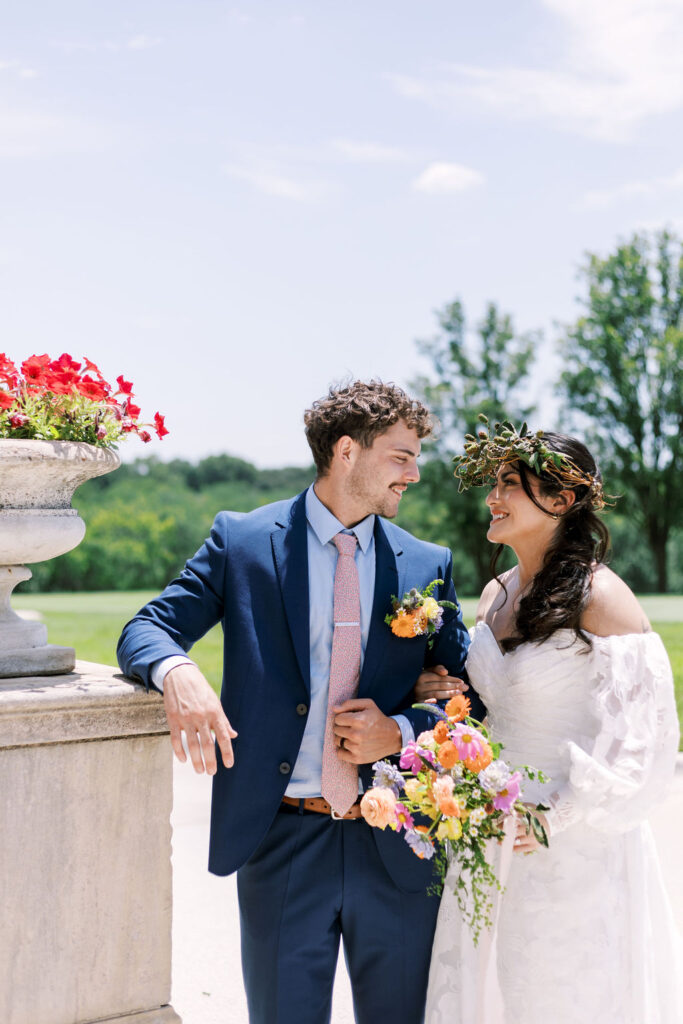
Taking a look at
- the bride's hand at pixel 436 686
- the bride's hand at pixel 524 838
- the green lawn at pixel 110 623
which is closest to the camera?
the bride's hand at pixel 524 838

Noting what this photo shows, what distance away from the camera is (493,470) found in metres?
3.07

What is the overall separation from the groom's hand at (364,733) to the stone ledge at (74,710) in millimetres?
445

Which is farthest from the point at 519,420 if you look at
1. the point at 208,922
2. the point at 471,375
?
the point at 208,922

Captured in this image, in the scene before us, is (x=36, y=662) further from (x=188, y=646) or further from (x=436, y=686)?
(x=436, y=686)

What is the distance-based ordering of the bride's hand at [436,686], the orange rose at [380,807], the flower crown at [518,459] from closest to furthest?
the orange rose at [380,807]
the bride's hand at [436,686]
the flower crown at [518,459]

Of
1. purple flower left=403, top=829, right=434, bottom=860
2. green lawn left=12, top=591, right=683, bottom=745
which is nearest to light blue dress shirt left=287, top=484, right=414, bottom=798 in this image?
purple flower left=403, top=829, right=434, bottom=860

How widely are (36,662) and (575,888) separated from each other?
61.1 inches

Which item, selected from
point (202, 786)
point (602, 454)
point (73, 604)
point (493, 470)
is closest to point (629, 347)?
point (602, 454)

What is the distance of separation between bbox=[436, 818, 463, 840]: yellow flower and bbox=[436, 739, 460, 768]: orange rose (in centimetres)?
12

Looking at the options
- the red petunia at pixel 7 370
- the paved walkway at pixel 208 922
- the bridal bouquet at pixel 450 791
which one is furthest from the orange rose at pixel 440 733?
the paved walkway at pixel 208 922

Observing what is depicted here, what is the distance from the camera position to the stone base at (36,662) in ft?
8.44

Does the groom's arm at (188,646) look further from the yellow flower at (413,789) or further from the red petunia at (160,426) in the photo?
the yellow flower at (413,789)

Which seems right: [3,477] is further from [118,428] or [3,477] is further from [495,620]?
[495,620]

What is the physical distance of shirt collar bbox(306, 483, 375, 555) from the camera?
2812 mm
